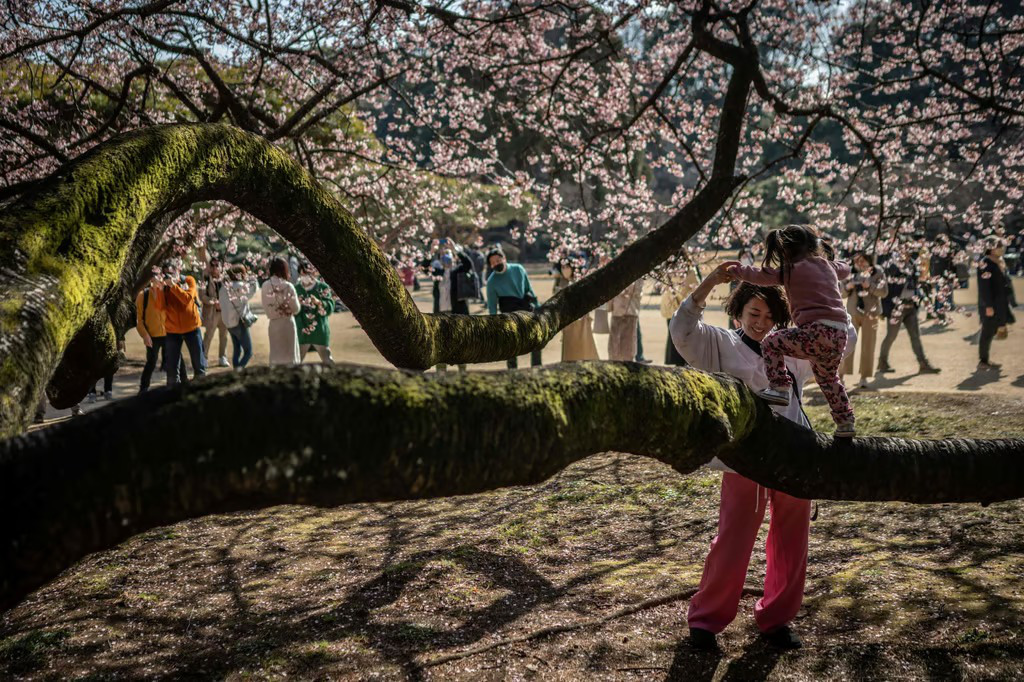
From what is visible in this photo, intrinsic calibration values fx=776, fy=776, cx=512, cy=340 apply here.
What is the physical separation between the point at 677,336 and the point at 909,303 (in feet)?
28.5

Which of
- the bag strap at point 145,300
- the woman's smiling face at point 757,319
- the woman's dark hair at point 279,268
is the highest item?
the woman's dark hair at point 279,268

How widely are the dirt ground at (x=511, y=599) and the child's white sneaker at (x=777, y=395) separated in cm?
125

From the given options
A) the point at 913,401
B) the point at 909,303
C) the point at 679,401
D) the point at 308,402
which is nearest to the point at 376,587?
the point at 679,401

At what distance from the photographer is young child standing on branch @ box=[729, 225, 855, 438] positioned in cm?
328

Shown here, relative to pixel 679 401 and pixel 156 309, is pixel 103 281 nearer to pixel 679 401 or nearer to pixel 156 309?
pixel 679 401

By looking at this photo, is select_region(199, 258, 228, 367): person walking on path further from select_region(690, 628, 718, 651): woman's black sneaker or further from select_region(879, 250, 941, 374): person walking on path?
select_region(690, 628, 718, 651): woman's black sneaker

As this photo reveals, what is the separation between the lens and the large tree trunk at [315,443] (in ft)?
4.84

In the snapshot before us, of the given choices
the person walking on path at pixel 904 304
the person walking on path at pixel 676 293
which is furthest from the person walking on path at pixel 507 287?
the person walking on path at pixel 904 304

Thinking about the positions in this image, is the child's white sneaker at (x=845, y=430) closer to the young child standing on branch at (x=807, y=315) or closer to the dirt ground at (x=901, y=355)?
the young child standing on branch at (x=807, y=315)

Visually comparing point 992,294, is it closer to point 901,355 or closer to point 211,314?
point 901,355

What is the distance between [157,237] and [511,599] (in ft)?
8.76

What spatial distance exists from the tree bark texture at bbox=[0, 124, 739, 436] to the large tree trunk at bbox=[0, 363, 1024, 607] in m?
0.50

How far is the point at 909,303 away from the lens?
10742 millimetres

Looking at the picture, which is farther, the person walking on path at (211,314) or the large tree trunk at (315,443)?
Answer: the person walking on path at (211,314)
